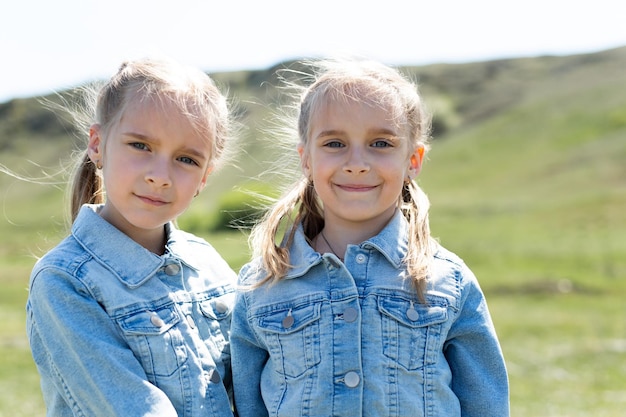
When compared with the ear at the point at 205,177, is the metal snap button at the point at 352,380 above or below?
below

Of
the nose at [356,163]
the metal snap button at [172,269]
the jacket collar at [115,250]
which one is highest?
the nose at [356,163]

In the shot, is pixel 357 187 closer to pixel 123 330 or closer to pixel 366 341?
pixel 366 341

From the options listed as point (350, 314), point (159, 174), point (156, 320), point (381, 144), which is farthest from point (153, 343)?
point (381, 144)

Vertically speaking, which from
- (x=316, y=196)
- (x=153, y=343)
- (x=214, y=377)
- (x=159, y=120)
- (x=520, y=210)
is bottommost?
(x=520, y=210)

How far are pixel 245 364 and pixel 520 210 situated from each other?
1259 inches

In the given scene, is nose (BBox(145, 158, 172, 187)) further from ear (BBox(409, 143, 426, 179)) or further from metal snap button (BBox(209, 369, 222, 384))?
ear (BBox(409, 143, 426, 179))

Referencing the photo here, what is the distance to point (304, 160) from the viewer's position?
3.58m

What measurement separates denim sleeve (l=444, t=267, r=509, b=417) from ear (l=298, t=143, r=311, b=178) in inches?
31.1

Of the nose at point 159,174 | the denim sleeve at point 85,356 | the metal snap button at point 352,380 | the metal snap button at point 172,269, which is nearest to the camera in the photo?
the denim sleeve at point 85,356

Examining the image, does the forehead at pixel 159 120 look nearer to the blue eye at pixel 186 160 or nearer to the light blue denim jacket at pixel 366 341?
the blue eye at pixel 186 160

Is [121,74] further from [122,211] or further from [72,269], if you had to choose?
[72,269]

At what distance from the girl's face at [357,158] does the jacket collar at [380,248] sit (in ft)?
0.33

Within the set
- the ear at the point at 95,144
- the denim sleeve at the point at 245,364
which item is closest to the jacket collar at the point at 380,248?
the denim sleeve at the point at 245,364

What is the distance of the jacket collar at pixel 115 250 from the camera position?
3.32 m
